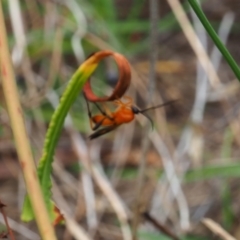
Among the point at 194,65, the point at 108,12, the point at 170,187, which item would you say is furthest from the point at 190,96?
the point at 170,187

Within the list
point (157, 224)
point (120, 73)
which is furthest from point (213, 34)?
point (157, 224)

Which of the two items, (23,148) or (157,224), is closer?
(23,148)

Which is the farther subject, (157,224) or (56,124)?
(157,224)

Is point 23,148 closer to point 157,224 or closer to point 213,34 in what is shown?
point 213,34

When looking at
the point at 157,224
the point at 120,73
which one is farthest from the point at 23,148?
the point at 157,224

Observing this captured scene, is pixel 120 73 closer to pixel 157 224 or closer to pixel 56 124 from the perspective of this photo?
pixel 56 124

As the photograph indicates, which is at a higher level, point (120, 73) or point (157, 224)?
point (120, 73)

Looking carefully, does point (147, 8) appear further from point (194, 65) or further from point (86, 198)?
point (86, 198)

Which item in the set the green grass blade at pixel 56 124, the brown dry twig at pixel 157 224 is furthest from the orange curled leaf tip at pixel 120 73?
→ the brown dry twig at pixel 157 224
